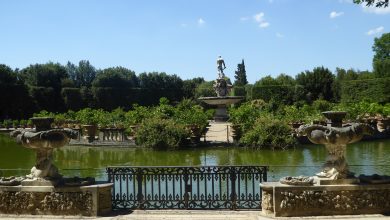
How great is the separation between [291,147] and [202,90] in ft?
130

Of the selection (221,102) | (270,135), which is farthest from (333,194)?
(221,102)

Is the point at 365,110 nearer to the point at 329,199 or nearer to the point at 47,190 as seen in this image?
the point at 329,199

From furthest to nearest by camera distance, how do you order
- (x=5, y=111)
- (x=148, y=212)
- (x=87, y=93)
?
(x=87, y=93) → (x=5, y=111) → (x=148, y=212)

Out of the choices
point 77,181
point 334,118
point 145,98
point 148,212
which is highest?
point 145,98

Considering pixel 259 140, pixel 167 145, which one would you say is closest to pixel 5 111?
pixel 167 145

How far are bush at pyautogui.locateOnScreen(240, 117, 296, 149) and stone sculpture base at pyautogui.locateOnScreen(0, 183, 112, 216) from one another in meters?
11.7

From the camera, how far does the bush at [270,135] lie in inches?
725

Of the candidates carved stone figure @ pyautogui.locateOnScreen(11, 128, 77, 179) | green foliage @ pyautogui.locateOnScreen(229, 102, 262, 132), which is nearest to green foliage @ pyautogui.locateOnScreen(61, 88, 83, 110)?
green foliage @ pyautogui.locateOnScreen(229, 102, 262, 132)

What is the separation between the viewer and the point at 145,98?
58.6 meters

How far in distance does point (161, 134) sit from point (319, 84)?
35908mm

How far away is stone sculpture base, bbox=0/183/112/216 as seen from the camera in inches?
293

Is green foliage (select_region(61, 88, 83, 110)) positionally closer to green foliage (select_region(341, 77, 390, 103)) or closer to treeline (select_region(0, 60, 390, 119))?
treeline (select_region(0, 60, 390, 119))

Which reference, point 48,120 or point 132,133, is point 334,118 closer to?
point 48,120

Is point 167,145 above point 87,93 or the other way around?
the other way around
